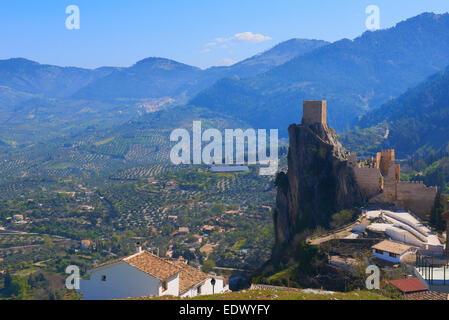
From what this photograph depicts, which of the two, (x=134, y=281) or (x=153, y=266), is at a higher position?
(x=153, y=266)

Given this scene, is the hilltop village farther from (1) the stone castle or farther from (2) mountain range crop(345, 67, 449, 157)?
(2) mountain range crop(345, 67, 449, 157)

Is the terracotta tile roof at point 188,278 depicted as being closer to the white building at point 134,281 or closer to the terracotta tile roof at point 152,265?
the white building at point 134,281

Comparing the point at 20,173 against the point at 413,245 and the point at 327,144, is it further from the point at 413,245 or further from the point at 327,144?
the point at 413,245

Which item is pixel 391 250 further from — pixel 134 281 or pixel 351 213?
pixel 134 281

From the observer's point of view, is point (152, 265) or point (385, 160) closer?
point (152, 265)

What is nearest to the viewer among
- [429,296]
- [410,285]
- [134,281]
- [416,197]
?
[429,296]

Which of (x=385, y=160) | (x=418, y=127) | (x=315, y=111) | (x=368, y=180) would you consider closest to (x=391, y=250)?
(x=368, y=180)
